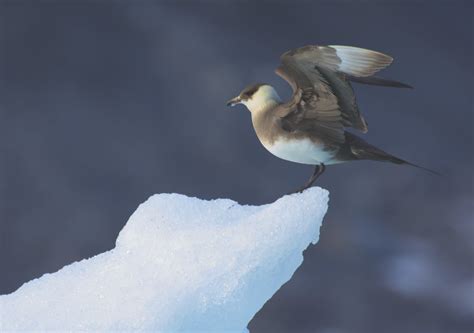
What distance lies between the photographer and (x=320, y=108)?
6.64 m

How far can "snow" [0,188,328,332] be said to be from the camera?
6258 mm

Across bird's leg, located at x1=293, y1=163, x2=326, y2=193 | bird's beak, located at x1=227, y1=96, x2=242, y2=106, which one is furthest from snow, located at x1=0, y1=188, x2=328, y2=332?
A: bird's beak, located at x1=227, y1=96, x2=242, y2=106

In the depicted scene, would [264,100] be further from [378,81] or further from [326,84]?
[378,81]

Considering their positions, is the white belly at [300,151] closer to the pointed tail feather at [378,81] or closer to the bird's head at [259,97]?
the bird's head at [259,97]

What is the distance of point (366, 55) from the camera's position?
650cm

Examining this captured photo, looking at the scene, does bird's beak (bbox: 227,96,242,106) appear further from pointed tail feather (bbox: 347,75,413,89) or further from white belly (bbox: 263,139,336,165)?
pointed tail feather (bbox: 347,75,413,89)

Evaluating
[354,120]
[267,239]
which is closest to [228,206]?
[267,239]

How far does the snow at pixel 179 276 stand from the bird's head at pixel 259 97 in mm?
695

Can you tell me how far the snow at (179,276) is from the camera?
626 cm

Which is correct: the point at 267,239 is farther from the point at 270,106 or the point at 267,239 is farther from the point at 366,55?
the point at 366,55

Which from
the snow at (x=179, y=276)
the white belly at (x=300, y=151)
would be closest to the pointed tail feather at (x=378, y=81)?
the white belly at (x=300, y=151)

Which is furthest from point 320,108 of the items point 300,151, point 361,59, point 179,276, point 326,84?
point 179,276

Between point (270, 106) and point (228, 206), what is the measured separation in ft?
2.85

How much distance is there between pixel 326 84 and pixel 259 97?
20.0 inches
